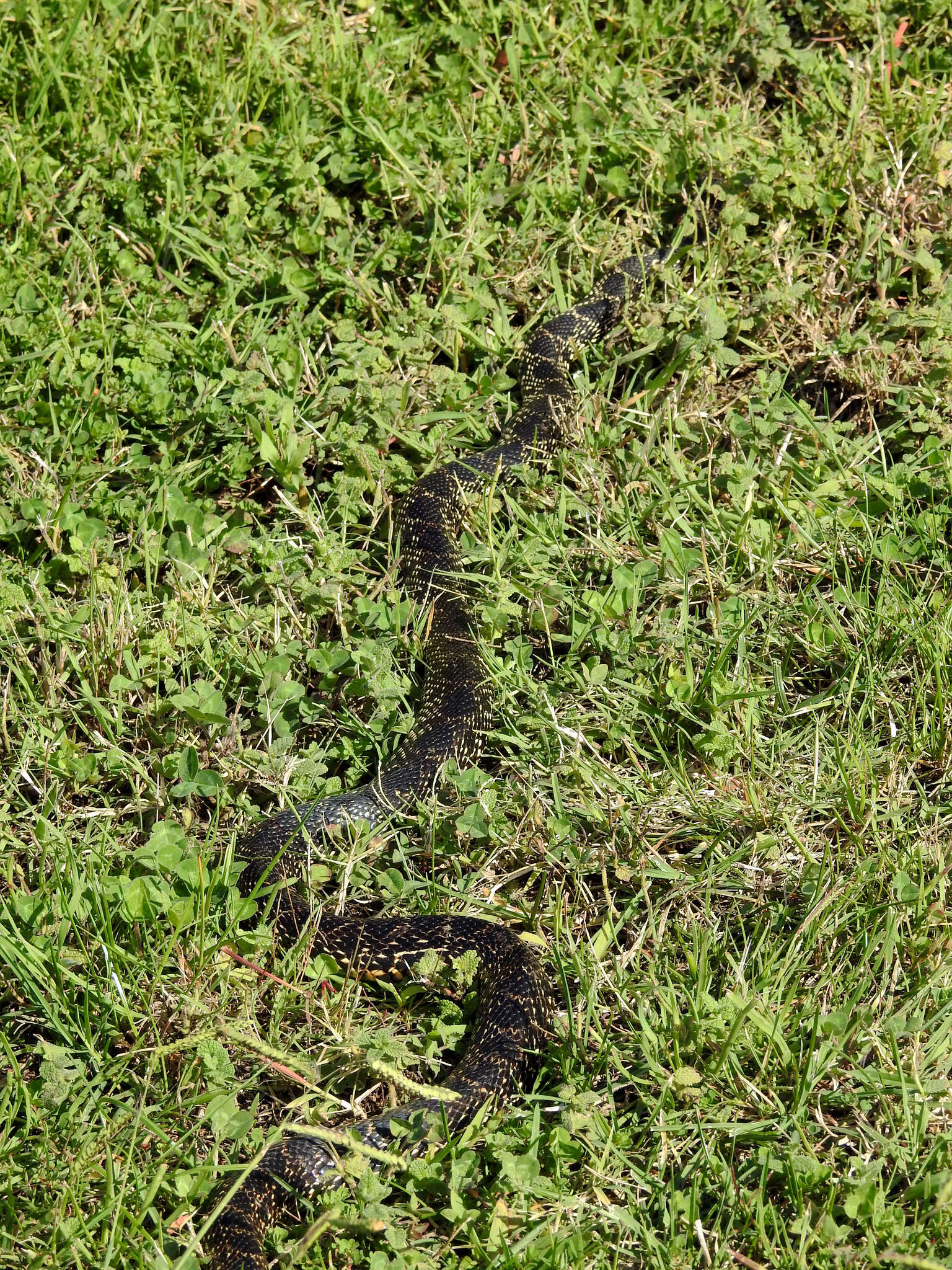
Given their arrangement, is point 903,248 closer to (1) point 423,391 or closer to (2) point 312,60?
(1) point 423,391

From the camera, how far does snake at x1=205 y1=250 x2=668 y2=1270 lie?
10.7 feet

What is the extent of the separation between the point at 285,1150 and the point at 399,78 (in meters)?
4.90

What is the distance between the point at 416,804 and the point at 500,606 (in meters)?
0.79

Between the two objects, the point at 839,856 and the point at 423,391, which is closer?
the point at 839,856

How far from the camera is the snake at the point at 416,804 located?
129 inches

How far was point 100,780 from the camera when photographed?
14.0 feet

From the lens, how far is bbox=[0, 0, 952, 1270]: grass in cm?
328

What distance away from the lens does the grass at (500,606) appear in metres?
3.28

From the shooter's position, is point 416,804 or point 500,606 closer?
point 416,804

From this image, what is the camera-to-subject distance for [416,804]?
420cm

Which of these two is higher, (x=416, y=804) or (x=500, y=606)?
(x=500, y=606)

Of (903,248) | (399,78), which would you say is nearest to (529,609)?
(903,248)

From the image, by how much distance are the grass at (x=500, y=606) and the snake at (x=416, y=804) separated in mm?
87

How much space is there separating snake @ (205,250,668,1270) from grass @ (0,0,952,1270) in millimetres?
87
